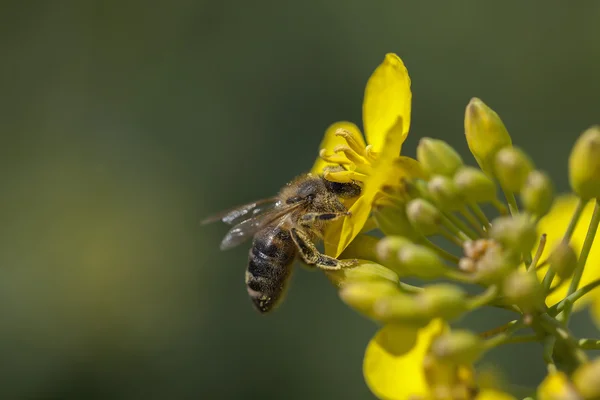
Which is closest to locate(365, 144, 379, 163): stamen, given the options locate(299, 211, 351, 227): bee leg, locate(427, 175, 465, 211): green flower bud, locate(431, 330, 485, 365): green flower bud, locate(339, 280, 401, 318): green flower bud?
locate(299, 211, 351, 227): bee leg

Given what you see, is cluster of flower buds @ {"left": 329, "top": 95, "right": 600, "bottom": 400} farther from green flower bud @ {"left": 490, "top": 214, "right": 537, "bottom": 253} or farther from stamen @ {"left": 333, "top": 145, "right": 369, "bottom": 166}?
stamen @ {"left": 333, "top": 145, "right": 369, "bottom": 166}

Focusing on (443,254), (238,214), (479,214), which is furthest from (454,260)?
(238,214)

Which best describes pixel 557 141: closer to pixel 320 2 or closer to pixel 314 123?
pixel 314 123

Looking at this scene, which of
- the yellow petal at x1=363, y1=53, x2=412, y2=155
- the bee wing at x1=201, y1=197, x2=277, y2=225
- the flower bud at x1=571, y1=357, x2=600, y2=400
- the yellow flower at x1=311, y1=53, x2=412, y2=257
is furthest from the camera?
the bee wing at x1=201, y1=197, x2=277, y2=225

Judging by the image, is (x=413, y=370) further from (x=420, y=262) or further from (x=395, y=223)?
(x=395, y=223)

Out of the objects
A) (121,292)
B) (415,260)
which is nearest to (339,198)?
(415,260)

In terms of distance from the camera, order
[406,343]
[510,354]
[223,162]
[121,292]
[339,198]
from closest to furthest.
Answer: [406,343]
[339,198]
[510,354]
[121,292]
[223,162]

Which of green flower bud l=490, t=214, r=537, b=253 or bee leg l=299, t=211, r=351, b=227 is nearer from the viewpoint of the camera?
green flower bud l=490, t=214, r=537, b=253

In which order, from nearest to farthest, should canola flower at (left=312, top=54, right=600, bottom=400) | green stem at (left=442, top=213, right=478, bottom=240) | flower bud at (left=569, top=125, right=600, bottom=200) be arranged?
canola flower at (left=312, top=54, right=600, bottom=400) → flower bud at (left=569, top=125, right=600, bottom=200) → green stem at (left=442, top=213, right=478, bottom=240)

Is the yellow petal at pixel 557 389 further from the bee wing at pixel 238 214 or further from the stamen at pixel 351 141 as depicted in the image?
the bee wing at pixel 238 214
